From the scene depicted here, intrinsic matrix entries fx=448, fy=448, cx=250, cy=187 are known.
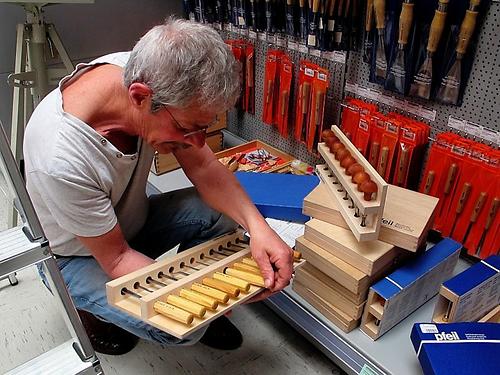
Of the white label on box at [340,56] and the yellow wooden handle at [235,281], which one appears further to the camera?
the white label on box at [340,56]

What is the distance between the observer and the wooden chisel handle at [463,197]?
1516 mm

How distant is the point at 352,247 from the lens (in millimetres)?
1285

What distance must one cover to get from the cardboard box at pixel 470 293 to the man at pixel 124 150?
461mm

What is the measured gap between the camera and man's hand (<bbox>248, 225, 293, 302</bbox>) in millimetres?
1218

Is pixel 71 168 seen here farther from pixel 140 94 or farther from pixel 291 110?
pixel 291 110

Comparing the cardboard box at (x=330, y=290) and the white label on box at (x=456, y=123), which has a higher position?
the white label on box at (x=456, y=123)

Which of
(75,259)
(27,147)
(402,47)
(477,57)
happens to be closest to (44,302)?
(75,259)

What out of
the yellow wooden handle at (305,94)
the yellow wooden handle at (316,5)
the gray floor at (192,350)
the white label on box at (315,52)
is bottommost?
the gray floor at (192,350)

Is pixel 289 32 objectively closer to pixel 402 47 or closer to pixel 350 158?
pixel 402 47

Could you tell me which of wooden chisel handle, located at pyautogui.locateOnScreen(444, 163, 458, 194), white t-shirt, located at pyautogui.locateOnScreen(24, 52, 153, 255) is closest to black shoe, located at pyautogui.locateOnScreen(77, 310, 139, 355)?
white t-shirt, located at pyautogui.locateOnScreen(24, 52, 153, 255)

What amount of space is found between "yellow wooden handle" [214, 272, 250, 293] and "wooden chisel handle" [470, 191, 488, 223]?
86 cm

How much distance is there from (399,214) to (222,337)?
30.2 inches

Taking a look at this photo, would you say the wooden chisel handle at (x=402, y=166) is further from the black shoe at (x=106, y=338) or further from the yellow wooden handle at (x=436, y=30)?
the black shoe at (x=106, y=338)

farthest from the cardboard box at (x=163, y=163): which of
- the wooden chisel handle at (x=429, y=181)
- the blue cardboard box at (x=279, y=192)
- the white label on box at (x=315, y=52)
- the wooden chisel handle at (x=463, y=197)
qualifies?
the wooden chisel handle at (x=463, y=197)
